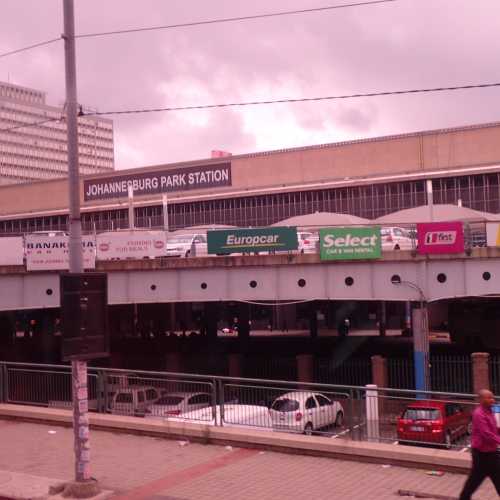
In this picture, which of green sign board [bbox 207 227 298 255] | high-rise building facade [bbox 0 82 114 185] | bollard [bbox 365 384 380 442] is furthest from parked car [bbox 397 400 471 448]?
high-rise building facade [bbox 0 82 114 185]

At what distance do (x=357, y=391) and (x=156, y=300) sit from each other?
54.5ft

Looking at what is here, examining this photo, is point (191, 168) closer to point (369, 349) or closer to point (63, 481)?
point (369, 349)

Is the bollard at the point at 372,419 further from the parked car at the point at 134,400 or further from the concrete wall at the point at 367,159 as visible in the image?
the concrete wall at the point at 367,159

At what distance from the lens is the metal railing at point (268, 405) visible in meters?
11.5

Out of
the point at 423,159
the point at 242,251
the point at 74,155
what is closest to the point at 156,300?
the point at 242,251

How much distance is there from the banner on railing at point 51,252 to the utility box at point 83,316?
54.5 ft

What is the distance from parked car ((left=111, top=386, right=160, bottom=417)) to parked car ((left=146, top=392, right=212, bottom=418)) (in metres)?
0.13

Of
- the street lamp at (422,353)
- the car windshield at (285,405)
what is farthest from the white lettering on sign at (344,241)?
the car windshield at (285,405)

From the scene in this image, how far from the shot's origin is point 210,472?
408 inches

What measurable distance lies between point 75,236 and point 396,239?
662 inches

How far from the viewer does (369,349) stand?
44688 millimetres

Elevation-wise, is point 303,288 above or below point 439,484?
above

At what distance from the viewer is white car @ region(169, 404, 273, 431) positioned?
12695 millimetres

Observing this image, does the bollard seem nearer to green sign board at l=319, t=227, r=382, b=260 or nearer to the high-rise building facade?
green sign board at l=319, t=227, r=382, b=260
